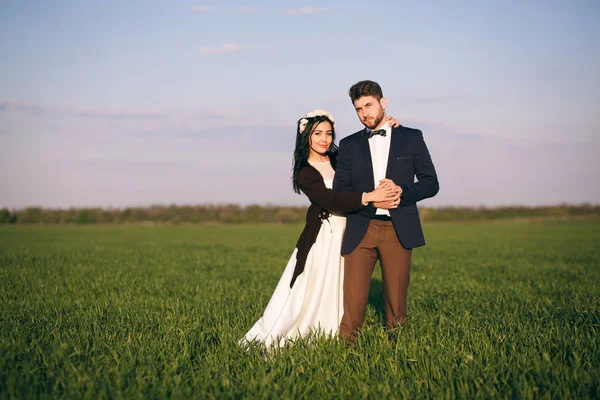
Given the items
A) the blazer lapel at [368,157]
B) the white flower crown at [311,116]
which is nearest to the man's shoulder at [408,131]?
the blazer lapel at [368,157]

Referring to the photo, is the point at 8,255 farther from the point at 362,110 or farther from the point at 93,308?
the point at 362,110

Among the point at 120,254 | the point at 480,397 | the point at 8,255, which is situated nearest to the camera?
the point at 480,397

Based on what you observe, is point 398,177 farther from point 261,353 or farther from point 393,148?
point 261,353

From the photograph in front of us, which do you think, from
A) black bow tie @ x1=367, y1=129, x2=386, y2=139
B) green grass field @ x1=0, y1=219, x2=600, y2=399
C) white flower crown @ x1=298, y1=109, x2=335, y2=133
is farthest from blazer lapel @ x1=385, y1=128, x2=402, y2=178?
green grass field @ x1=0, y1=219, x2=600, y2=399

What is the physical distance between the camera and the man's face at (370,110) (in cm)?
512

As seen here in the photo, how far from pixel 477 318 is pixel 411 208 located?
2935 millimetres

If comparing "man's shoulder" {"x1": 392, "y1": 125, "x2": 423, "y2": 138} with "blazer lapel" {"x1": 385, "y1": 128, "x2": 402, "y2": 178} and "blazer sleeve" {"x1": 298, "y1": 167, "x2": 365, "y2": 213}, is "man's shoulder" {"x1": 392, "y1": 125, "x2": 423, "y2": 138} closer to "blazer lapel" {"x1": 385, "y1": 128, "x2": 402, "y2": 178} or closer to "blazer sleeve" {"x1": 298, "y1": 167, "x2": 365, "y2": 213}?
"blazer lapel" {"x1": 385, "y1": 128, "x2": 402, "y2": 178}

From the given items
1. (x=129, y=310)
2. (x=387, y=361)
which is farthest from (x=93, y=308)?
(x=387, y=361)

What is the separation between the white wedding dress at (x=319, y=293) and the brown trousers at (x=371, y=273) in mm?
222

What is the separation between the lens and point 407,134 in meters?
5.29

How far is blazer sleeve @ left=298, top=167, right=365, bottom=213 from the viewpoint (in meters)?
5.09

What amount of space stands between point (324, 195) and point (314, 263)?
0.82 m

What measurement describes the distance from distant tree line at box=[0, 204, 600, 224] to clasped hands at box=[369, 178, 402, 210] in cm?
5951

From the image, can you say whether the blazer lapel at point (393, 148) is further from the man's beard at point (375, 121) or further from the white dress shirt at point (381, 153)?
the man's beard at point (375, 121)
